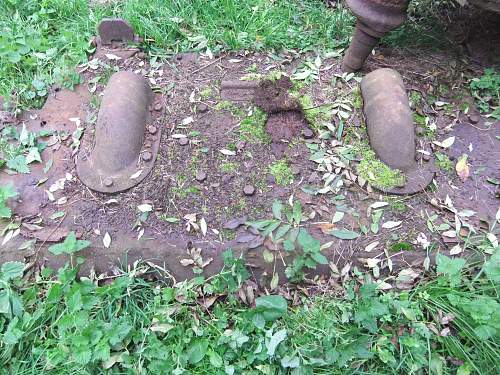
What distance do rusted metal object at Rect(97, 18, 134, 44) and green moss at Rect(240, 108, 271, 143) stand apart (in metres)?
1.41

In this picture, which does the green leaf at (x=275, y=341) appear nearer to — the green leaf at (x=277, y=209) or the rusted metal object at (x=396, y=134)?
the green leaf at (x=277, y=209)

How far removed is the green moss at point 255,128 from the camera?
9.80 feet

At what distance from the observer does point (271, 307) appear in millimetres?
2352

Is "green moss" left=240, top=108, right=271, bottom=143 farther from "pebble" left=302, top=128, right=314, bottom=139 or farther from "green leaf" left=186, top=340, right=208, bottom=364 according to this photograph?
"green leaf" left=186, top=340, right=208, bottom=364

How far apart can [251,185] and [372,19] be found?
139 centimetres

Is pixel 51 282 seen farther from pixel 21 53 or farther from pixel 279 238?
pixel 21 53

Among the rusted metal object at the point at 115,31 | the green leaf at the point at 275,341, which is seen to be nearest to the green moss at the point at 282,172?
the green leaf at the point at 275,341

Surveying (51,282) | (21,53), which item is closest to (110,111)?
(51,282)

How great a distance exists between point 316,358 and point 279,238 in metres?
0.68

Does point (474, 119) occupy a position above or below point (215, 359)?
above

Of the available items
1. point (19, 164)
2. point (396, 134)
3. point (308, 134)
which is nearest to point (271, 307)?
point (308, 134)

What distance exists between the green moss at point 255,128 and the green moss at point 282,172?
200 millimetres

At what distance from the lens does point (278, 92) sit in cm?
314

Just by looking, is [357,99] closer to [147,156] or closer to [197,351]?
Answer: [147,156]
